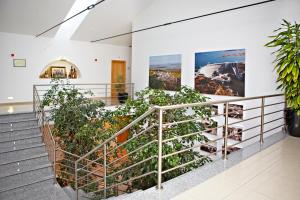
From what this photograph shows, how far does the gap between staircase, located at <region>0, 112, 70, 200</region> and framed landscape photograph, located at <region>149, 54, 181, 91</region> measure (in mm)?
4457

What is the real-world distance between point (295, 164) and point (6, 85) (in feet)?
31.3

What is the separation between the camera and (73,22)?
9.31 m

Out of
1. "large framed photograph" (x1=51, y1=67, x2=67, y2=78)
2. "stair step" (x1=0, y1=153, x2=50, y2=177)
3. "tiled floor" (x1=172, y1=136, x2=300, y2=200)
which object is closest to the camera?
"tiled floor" (x1=172, y1=136, x2=300, y2=200)

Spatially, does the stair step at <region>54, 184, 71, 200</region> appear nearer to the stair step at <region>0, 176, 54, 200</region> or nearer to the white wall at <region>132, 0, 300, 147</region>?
the stair step at <region>0, 176, 54, 200</region>

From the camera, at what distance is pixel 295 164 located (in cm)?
313

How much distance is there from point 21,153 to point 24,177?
2.67 ft

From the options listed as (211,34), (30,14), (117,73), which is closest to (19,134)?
(30,14)

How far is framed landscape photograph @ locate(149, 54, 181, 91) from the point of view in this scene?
8.03 meters

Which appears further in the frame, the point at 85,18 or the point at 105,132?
the point at 85,18

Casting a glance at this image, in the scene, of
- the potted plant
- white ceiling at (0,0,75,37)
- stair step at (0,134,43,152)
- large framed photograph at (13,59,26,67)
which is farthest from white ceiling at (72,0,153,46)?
the potted plant

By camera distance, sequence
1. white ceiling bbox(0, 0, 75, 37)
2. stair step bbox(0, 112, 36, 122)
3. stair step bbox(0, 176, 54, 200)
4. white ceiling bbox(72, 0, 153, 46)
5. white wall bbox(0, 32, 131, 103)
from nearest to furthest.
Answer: stair step bbox(0, 176, 54, 200)
stair step bbox(0, 112, 36, 122)
white ceiling bbox(0, 0, 75, 37)
white ceiling bbox(72, 0, 153, 46)
white wall bbox(0, 32, 131, 103)

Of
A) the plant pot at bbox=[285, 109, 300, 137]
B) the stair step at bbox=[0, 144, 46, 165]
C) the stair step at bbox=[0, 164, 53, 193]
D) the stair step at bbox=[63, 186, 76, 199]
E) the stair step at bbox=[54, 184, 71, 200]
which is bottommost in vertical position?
the stair step at bbox=[63, 186, 76, 199]

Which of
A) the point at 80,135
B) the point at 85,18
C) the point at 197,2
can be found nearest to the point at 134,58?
the point at 85,18

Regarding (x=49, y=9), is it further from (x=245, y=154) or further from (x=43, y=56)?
(x=245, y=154)
